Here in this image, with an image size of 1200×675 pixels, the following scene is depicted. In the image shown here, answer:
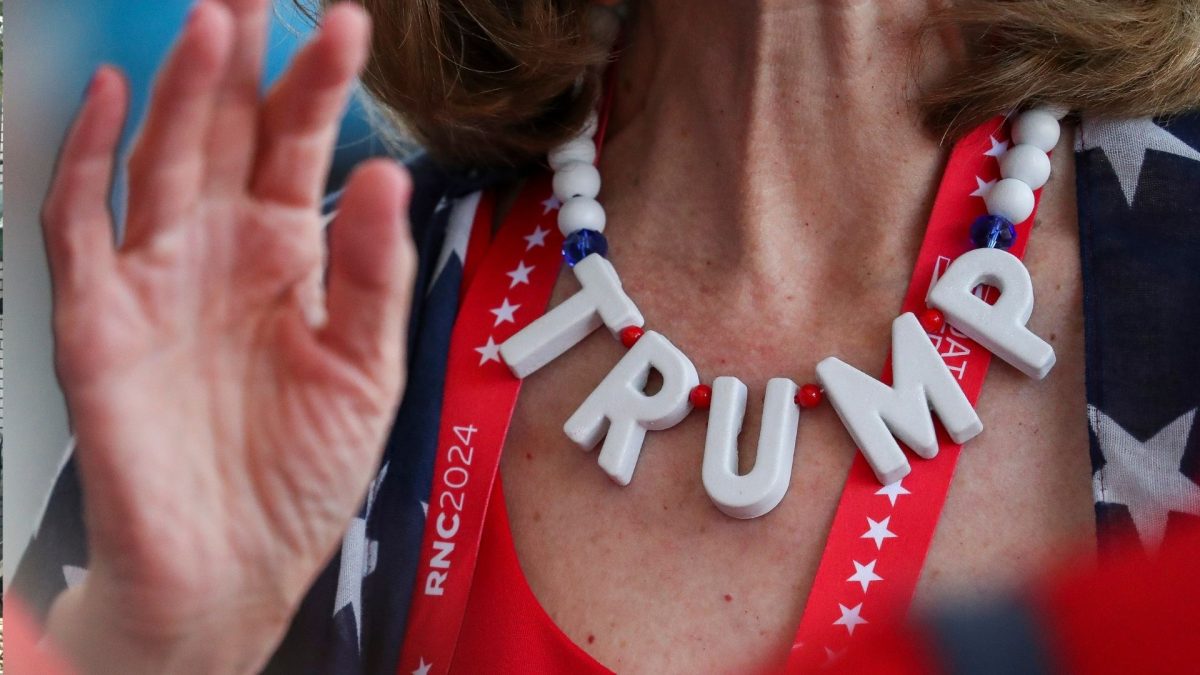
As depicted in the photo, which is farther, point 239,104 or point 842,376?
point 842,376

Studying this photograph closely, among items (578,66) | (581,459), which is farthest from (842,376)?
(578,66)

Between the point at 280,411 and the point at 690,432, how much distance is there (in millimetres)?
243

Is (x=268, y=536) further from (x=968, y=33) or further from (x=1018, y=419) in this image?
(x=968, y=33)

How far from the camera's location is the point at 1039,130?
20.3 inches

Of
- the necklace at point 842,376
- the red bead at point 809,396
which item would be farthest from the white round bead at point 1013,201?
the red bead at point 809,396

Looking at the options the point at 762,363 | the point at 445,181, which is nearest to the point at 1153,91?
the point at 762,363

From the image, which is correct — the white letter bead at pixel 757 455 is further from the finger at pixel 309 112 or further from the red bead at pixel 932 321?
the finger at pixel 309 112

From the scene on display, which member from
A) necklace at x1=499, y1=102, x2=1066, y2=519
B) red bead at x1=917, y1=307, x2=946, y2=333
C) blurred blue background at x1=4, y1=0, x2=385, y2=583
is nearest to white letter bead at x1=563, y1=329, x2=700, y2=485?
necklace at x1=499, y1=102, x2=1066, y2=519

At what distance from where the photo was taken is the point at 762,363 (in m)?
0.52

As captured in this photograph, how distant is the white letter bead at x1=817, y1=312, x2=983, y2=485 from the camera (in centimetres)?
46

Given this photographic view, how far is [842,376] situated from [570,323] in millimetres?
139

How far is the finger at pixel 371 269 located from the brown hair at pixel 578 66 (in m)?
0.30

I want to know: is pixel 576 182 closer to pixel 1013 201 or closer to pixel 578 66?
pixel 578 66

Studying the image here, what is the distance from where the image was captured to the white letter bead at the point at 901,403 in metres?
0.46
